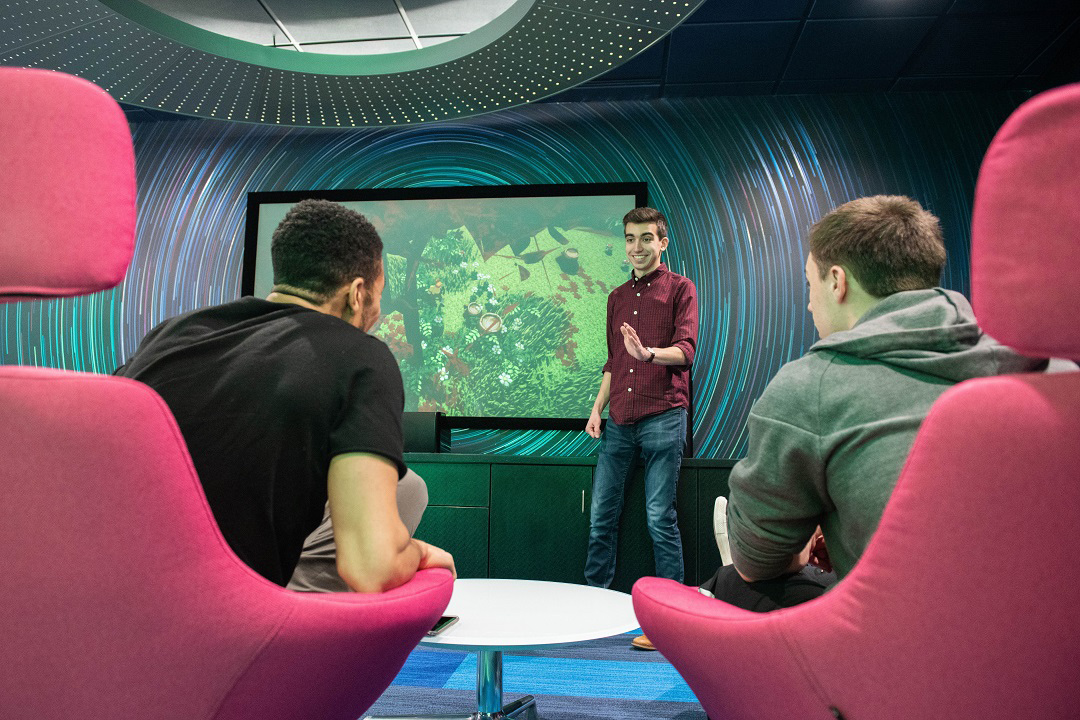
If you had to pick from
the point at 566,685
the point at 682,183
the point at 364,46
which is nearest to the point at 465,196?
the point at 364,46

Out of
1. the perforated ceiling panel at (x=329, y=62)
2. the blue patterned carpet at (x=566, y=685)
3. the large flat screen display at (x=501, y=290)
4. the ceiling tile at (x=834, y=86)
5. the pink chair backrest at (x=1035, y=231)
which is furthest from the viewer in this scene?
the large flat screen display at (x=501, y=290)

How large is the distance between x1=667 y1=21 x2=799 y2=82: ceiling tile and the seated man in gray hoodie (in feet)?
9.41

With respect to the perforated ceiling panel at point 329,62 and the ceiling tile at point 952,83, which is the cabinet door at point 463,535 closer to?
the perforated ceiling panel at point 329,62

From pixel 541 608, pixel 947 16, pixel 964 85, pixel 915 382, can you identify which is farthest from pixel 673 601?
pixel 964 85

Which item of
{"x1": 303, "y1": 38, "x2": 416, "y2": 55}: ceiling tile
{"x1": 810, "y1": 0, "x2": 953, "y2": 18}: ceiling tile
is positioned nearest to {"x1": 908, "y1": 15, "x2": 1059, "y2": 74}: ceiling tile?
{"x1": 810, "y1": 0, "x2": 953, "y2": 18}: ceiling tile

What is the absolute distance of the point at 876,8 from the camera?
351 centimetres

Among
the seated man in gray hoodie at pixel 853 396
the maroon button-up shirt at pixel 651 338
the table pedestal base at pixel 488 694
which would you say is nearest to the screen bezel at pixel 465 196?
the maroon button-up shirt at pixel 651 338

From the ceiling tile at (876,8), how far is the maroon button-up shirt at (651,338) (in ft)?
4.72

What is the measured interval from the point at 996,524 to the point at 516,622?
110cm

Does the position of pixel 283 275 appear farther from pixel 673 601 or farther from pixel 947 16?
pixel 947 16

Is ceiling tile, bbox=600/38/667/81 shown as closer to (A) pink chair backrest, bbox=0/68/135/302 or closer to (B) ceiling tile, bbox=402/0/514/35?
(B) ceiling tile, bbox=402/0/514/35

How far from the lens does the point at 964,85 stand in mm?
4113

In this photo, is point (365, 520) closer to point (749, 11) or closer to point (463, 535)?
point (463, 535)

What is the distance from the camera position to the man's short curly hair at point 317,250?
1296 millimetres
